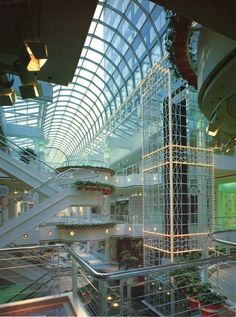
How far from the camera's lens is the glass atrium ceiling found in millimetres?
14344

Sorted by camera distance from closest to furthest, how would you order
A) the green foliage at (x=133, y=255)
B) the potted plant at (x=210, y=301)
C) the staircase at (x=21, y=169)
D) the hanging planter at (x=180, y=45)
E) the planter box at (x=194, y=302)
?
the hanging planter at (x=180, y=45) < the potted plant at (x=210, y=301) < the planter box at (x=194, y=302) < the staircase at (x=21, y=169) < the green foliage at (x=133, y=255)

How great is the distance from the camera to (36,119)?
76.7 ft

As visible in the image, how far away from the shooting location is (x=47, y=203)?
30.7 feet

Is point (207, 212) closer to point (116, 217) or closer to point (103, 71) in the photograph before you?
point (116, 217)

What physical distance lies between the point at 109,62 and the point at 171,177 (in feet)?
41.3

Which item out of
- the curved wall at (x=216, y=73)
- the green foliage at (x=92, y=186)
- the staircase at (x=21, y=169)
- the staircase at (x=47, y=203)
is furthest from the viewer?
the green foliage at (x=92, y=186)

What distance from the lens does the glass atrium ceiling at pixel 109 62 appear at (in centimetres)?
1434

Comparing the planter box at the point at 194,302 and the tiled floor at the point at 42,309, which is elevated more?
the tiled floor at the point at 42,309

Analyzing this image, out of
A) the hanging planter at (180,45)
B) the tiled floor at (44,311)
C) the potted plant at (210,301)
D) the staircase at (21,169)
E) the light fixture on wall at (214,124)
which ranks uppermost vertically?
the hanging planter at (180,45)

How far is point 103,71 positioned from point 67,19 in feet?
63.8

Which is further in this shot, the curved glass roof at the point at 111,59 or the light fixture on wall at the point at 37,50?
the curved glass roof at the point at 111,59

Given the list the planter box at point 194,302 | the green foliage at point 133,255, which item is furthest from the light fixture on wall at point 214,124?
the green foliage at point 133,255

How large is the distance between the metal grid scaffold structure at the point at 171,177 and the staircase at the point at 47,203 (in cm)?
224

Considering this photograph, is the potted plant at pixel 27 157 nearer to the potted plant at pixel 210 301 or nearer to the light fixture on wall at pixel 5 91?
the light fixture on wall at pixel 5 91
